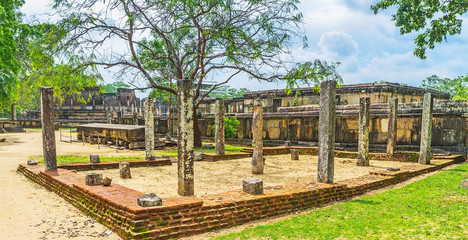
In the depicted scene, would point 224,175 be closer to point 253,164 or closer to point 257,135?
point 253,164

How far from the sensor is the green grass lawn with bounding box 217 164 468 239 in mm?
4117

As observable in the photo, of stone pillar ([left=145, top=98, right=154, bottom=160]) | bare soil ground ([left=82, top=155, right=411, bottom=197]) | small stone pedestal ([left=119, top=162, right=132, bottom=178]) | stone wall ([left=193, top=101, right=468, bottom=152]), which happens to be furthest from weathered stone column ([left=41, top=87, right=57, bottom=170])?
stone wall ([left=193, top=101, right=468, bottom=152])

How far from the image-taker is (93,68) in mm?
12156

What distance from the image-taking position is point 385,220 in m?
4.66

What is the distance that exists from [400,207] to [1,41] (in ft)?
66.4

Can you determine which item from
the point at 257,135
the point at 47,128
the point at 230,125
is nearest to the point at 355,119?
the point at 230,125

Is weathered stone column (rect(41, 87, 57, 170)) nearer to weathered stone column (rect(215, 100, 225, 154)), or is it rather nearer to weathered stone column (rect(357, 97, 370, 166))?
weathered stone column (rect(215, 100, 225, 154))

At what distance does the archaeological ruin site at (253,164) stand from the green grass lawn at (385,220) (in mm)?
599

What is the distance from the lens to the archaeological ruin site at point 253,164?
4.59 m

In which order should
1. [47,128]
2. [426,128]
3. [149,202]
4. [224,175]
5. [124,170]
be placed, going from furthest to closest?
[426,128], [224,175], [124,170], [47,128], [149,202]

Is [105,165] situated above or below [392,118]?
below

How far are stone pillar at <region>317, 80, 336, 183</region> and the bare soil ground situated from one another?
1350 millimetres

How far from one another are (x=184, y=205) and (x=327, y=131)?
3.30 m

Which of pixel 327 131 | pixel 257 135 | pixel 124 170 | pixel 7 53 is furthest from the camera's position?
pixel 7 53
